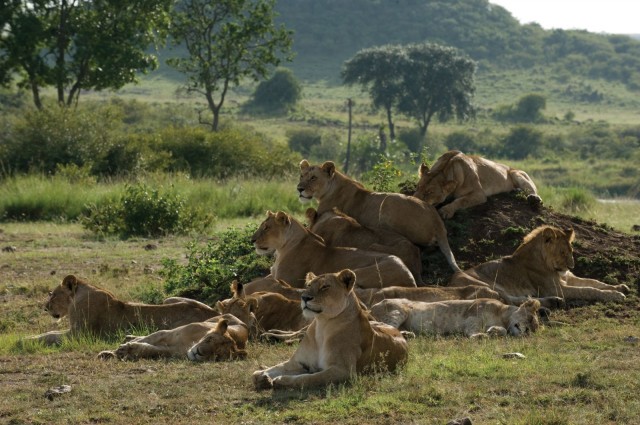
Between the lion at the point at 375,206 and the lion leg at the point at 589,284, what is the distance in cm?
104

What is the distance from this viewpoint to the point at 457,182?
12312mm

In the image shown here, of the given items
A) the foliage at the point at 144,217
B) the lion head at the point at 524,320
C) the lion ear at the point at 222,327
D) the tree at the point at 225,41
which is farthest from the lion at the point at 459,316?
the tree at the point at 225,41

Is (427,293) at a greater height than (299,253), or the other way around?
(299,253)

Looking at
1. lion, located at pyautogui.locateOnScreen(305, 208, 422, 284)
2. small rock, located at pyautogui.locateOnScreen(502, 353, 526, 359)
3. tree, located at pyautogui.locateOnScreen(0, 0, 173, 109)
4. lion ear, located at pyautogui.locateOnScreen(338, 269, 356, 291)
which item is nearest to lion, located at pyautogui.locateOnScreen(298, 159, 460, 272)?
lion, located at pyautogui.locateOnScreen(305, 208, 422, 284)

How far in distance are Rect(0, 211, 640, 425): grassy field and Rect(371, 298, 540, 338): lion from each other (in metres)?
0.21

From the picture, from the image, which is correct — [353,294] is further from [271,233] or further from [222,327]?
[271,233]

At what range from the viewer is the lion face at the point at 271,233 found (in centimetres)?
1084

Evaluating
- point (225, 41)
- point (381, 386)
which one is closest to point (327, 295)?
point (381, 386)

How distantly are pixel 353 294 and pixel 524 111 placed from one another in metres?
70.0

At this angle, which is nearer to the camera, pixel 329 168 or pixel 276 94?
pixel 329 168

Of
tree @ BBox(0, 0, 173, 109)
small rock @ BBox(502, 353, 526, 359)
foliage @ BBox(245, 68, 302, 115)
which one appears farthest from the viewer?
foliage @ BBox(245, 68, 302, 115)

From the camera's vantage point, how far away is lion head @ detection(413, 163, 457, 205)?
12172 mm

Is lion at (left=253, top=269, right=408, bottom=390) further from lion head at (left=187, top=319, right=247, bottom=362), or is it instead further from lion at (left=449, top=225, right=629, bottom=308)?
lion at (left=449, top=225, right=629, bottom=308)

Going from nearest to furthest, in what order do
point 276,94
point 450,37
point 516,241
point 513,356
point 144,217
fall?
point 513,356
point 516,241
point 144,217
point 276,94
point 450,37
